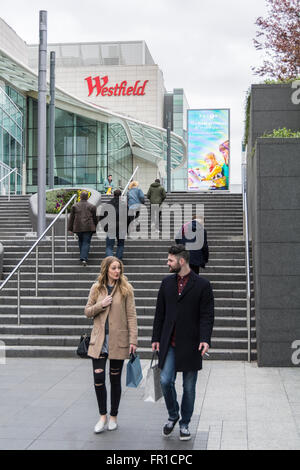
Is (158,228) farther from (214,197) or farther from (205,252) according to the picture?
(205,252)

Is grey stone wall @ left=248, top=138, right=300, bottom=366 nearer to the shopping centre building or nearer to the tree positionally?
the tree

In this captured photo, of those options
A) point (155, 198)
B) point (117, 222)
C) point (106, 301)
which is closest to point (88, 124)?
point (155, 198)

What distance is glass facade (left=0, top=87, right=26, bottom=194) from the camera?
35094mm

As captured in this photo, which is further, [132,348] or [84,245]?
[84,245]

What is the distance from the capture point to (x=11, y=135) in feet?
124

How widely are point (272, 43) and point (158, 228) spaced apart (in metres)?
5.62

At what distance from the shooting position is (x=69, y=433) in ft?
20.6

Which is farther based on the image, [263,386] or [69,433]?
[263,386]

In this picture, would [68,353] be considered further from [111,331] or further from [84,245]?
[111,331]

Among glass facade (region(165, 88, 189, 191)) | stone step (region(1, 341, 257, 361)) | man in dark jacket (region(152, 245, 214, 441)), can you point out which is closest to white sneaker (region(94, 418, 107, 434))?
man in dark jacket (region(152, 245, 214, 441))

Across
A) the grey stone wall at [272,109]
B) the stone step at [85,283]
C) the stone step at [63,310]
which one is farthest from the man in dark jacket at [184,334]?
the grey stone wall at [272,109]

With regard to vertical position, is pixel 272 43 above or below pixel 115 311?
above

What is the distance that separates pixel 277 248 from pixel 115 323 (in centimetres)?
398

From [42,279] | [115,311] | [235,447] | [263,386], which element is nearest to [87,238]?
[42,279]
